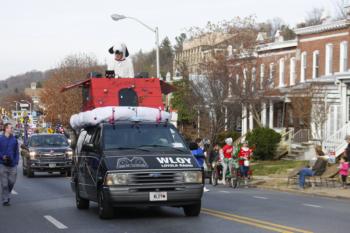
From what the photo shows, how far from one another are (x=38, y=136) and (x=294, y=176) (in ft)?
39.9

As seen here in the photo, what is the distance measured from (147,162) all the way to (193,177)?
0.91 meters

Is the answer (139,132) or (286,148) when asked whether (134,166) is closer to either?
(139,132)

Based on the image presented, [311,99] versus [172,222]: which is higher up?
[311,99]

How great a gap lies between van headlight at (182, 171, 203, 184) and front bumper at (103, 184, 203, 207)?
9cm

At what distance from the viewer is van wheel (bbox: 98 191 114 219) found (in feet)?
42.7

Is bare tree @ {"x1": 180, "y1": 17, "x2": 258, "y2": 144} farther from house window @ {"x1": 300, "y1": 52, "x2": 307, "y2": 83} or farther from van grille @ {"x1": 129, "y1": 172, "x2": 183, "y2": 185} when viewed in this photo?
van grille @ {"x1": 129, "y1": 172, "x2": 183, "y2": 185}

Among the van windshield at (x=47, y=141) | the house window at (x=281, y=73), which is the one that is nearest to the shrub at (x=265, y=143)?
the house window at (x=281, y=73)

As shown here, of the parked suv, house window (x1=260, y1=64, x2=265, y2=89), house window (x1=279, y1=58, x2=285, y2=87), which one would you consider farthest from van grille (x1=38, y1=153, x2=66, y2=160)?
house window (x1=279, y1=58, x2=285, y2=87)

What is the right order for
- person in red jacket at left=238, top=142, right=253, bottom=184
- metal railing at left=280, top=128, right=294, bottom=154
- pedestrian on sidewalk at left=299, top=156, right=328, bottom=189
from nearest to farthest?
pedestrian on sidewalk at left=299, top=156, right=328, bottom=189
person in red jacket at left=238, top=142, right=253, bottom=184
metal railing at left=280, top=128, right=294, bottom=154

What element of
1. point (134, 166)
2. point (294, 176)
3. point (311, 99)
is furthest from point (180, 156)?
point (311, 99)

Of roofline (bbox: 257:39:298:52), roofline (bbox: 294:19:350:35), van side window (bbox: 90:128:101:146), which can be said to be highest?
roofline (bbox: 294:19:350:35)

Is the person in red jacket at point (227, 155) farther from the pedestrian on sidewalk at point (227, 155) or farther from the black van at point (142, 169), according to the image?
Result: the black van at point (142, 169)

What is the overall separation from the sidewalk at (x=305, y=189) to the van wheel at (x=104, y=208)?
366 inches

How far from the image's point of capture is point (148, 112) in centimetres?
1476
